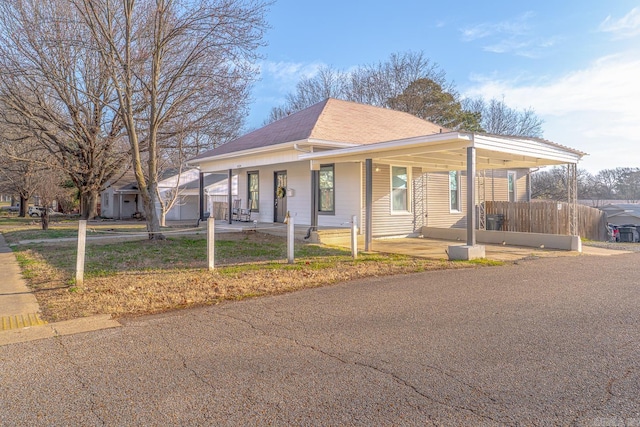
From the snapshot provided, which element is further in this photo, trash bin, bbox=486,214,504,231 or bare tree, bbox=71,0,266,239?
trash bin, bbox=486,214,504,231

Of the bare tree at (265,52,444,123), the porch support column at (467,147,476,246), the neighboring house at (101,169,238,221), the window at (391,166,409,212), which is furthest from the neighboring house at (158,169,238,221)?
the porch support column at (467,147,476,246)

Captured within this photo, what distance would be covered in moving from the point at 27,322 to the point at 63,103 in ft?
70.8

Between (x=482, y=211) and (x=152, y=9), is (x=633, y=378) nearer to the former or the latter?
(x=152, y=9)

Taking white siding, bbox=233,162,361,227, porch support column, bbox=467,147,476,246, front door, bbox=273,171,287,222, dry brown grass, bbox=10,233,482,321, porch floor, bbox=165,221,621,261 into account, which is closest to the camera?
dry brown grass, bbox=10,233,482,321

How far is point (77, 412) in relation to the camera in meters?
2.87

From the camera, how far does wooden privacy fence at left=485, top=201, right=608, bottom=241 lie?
1460 centimetres

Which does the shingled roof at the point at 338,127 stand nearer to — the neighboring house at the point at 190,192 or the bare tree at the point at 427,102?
the neighboring house at the point at 190,192

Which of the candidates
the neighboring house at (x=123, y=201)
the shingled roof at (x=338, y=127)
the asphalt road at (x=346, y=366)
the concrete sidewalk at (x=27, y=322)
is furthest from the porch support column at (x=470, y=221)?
the neighboring house at (x=123, y=201)

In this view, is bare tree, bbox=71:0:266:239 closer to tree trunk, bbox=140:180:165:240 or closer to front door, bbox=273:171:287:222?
tree trunk, bbox=140:180:165:240

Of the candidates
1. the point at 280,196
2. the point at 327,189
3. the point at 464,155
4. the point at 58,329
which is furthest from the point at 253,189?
the point at 58,329

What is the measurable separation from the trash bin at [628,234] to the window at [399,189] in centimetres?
1078

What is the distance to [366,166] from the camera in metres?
11.4

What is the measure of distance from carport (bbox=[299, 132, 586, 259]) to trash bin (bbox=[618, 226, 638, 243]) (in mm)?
7402

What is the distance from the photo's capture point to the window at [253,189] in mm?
17312
